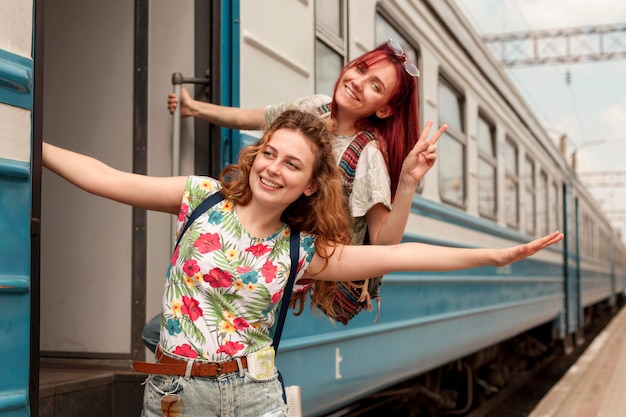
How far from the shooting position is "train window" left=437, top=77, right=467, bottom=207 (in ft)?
16.5

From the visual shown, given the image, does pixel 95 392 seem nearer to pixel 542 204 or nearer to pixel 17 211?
pixel 17 211

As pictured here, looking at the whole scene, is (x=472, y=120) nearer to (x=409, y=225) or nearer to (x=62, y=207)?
(x=409, y=225)

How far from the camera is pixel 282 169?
1.93 meters

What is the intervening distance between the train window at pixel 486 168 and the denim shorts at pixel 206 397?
4.34 meters

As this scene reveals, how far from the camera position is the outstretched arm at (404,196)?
2.17 meters

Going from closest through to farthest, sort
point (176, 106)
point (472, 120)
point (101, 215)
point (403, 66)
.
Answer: point (403, 66) → point (176, 106) → point (101, 215) → point (472, 120)

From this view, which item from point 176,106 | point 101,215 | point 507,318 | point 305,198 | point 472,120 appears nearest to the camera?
point 305,198

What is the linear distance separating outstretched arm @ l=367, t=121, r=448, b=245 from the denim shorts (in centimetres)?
61

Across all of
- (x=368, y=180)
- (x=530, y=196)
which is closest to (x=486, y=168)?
(x=530, y=196)

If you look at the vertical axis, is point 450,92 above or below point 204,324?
above

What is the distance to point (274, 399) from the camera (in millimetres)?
1935

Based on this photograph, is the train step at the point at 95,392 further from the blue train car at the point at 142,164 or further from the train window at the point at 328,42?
the train window at the point at 328,42

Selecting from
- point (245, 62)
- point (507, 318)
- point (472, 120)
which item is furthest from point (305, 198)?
point (507, 318)

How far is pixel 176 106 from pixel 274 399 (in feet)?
3.64
